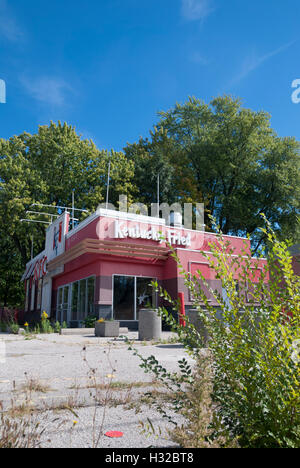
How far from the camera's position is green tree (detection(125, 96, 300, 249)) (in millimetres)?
33031

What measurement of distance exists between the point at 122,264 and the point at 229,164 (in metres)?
18.7

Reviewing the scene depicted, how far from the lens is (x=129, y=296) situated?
18.6 meters

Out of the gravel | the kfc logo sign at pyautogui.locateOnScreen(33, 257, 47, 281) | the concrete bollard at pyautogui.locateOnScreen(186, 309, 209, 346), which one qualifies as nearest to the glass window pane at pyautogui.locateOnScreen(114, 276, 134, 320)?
the concrete bollard at pyautogui.locateOnScreen(186, 309, 209, 346)

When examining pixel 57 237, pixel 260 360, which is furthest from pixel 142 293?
pixel 260 360

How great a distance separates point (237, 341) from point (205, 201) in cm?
3199

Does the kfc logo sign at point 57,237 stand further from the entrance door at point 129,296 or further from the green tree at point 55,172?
the entrance door at point 129,296

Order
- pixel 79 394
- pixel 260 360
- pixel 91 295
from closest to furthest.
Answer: pixel 260 360, pixel 79 394, pixel 91 295

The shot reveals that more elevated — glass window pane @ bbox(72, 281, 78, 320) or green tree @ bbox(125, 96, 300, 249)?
green tree @ bbox(125, 96, 300, 249)

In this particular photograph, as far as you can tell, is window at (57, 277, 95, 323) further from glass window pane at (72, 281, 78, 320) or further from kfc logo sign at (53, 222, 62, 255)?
kfc logo sign at (53, 222, 62, 255)

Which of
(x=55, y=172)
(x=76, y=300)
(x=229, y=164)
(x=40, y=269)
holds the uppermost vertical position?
(x=229, y=164)

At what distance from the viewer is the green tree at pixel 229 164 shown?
33031 mm

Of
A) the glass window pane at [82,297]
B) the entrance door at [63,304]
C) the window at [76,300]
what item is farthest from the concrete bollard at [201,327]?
the entrance door at [63,304]

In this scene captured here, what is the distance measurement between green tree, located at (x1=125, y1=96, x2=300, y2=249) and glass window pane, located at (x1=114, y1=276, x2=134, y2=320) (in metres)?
15.3

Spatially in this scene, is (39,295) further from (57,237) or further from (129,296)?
(129,296)
